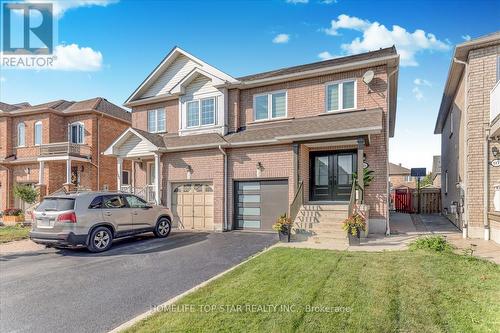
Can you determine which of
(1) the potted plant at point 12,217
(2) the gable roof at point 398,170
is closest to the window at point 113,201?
(1) the potted plant at point 12,217

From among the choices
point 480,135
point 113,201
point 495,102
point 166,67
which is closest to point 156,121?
point 166,67

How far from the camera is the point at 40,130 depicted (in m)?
21.0

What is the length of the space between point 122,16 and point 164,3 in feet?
5.36

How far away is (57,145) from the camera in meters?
19.4

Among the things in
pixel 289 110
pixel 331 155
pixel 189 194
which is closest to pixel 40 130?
pixel 189 194

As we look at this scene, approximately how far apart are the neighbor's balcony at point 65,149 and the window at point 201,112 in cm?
982

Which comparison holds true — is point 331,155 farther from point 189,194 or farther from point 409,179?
point 409,179

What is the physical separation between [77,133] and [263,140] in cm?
1606

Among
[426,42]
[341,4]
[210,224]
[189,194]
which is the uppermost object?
[341,4]

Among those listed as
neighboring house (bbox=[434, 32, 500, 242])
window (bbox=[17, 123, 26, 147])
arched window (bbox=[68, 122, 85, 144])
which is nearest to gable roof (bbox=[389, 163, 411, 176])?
neighboring house (bbox=[434, 32, 500, 242])

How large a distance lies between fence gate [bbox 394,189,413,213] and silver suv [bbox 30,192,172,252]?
18410 millimetres

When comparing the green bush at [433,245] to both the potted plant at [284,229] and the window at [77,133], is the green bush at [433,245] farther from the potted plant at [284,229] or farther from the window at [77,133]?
the window at [77,133]

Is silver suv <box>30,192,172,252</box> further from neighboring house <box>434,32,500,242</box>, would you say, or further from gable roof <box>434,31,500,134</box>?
gable roof <box>434,31,500,134</box>

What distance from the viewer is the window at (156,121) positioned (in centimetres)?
1602
